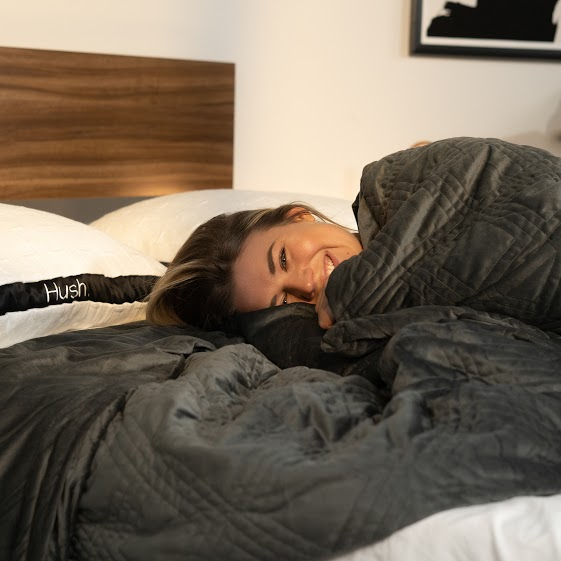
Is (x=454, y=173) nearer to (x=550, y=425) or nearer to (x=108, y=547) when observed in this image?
(x=550, y=425)

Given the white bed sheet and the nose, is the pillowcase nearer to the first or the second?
the nose

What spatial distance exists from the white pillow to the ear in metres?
0.41

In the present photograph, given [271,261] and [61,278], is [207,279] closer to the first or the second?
[271,261]

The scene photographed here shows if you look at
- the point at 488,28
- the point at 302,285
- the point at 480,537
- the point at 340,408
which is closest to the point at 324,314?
the point at 302,285

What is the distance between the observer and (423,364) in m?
0.96

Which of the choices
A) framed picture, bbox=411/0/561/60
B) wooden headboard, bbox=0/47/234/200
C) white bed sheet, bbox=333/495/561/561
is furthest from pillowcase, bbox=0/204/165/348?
framed picture, bbox=411/0/561/60

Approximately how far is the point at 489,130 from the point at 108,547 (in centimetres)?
261

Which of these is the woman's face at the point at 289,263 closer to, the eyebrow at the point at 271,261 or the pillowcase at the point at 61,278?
the eyebrow at the point at 271,261

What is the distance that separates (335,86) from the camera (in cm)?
294

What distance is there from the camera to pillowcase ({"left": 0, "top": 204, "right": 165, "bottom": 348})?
1.43 metres

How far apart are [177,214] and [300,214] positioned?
1.77 feet

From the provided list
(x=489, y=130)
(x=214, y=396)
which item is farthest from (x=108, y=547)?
(x=489, y=130)

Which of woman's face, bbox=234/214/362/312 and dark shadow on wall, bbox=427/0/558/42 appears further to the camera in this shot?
dark shadow on wall, bbox=427/0/558/42

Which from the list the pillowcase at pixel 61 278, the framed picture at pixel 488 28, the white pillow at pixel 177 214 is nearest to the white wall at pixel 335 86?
the framed picture at pixel 488 28
